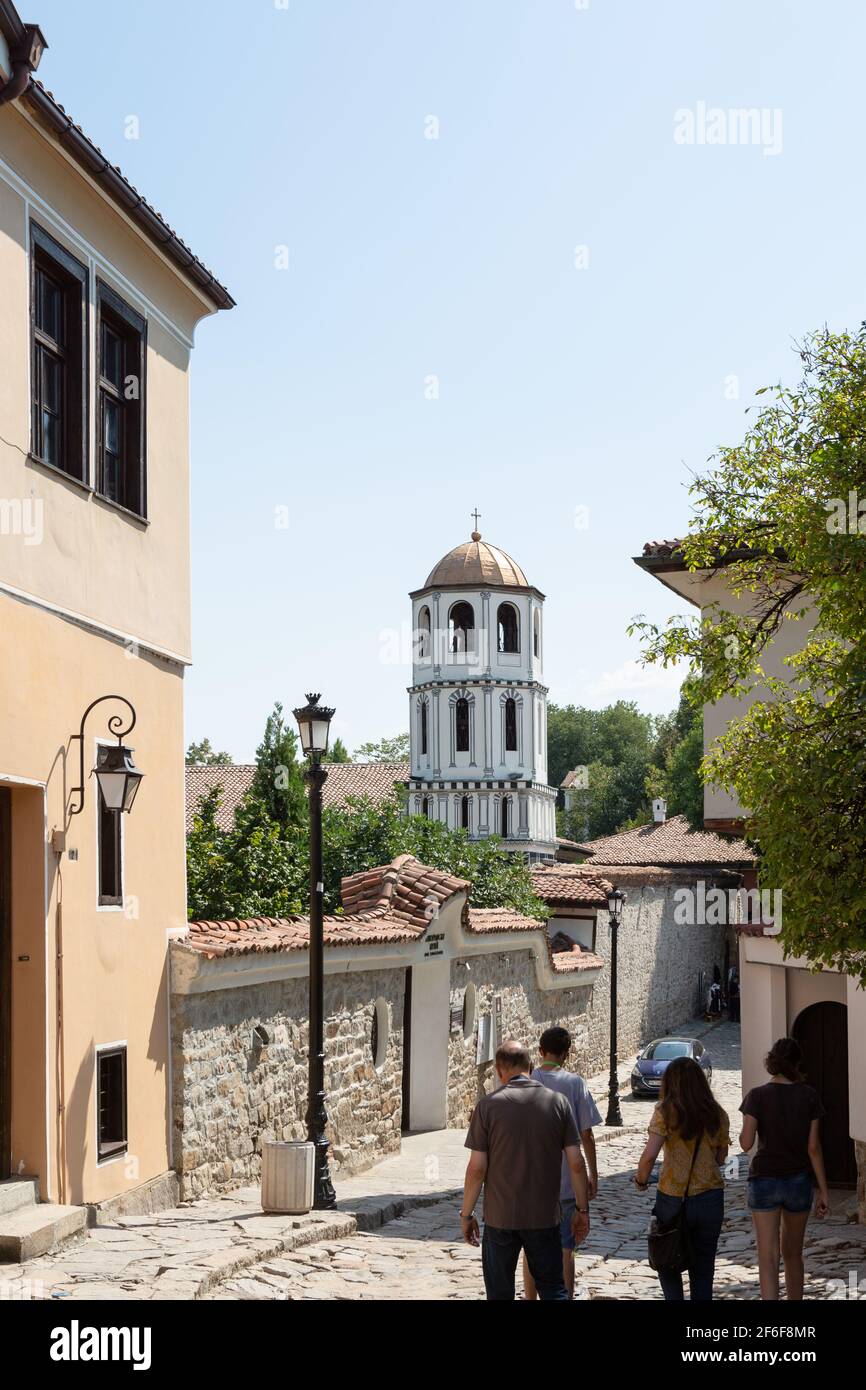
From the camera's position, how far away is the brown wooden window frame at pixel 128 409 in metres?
11.0

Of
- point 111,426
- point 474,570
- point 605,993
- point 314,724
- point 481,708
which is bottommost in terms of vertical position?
point 605,993

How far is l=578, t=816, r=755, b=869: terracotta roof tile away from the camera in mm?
51219

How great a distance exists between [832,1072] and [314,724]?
8.44 m

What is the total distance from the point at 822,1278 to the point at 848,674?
4012mm

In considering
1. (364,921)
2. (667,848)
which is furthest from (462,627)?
(364,921)

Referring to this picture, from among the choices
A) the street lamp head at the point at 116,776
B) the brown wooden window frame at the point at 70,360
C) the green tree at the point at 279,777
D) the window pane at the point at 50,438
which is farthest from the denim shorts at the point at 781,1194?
the green tree at the point at 279,777

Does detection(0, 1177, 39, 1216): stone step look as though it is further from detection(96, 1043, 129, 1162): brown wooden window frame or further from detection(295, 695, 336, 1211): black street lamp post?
detection(295, 695, 336, 1211): black street lamp post

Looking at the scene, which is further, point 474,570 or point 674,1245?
point 474,570

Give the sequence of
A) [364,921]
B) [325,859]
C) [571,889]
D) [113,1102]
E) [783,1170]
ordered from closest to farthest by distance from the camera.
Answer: [783,1170], [113,1102], [364,921], [325,859], [571,889]

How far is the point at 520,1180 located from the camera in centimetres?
652

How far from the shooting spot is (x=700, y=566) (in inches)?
451

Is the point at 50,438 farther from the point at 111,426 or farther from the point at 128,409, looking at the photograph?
the point at 128,409
